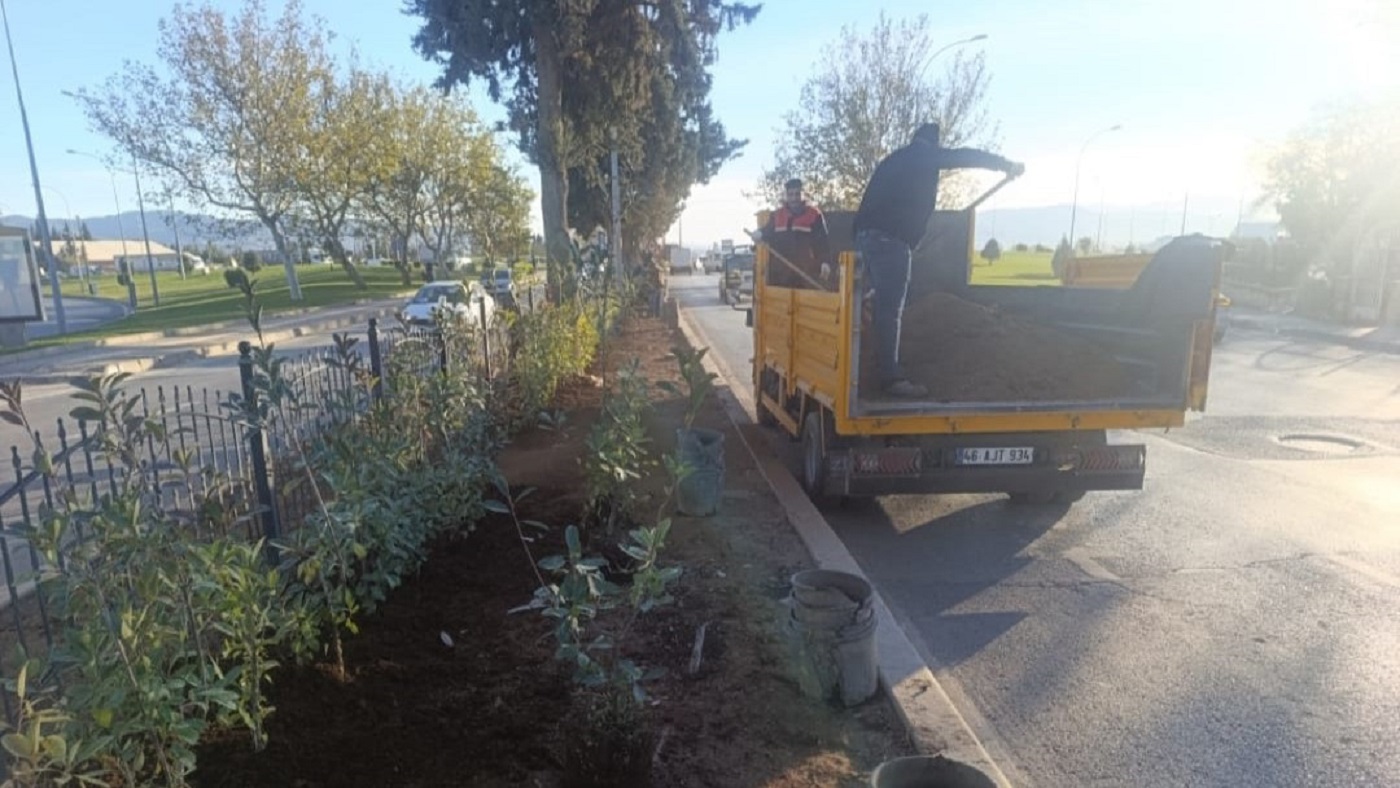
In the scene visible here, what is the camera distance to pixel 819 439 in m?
Result: 6.30

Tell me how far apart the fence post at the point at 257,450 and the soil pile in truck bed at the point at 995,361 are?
3.85 meters

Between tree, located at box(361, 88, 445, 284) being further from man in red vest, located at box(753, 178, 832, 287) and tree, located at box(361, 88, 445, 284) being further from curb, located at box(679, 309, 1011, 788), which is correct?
curb, located at box(679, 309, 1011, 788)

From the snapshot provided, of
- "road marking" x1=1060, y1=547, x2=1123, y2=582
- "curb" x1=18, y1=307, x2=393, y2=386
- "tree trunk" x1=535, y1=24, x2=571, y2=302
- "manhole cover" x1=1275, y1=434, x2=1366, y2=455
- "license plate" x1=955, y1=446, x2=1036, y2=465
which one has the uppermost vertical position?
"tree trunk" x1=535, y1=24, x2=571, y2=302

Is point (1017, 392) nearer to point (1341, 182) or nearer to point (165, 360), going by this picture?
point (165, 360)

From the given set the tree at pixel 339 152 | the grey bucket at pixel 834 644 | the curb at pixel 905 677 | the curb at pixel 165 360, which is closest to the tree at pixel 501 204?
the tree at pixel 339 152

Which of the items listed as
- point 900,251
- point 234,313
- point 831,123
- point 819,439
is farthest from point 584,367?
point 234,313

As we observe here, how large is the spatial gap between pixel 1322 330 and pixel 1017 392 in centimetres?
1937

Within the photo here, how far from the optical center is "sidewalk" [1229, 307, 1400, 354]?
57.9 ft

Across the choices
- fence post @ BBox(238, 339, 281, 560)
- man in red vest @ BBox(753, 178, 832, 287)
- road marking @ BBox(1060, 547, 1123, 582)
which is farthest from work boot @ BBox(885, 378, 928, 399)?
fence post @ BBox(238, 339, 281, 560)

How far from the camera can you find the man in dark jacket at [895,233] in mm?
5754

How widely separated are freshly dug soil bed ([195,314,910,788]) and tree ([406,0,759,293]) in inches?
345

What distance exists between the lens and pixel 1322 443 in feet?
27.8

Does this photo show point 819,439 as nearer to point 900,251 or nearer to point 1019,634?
point 900,251

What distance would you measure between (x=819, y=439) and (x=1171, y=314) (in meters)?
2.58
